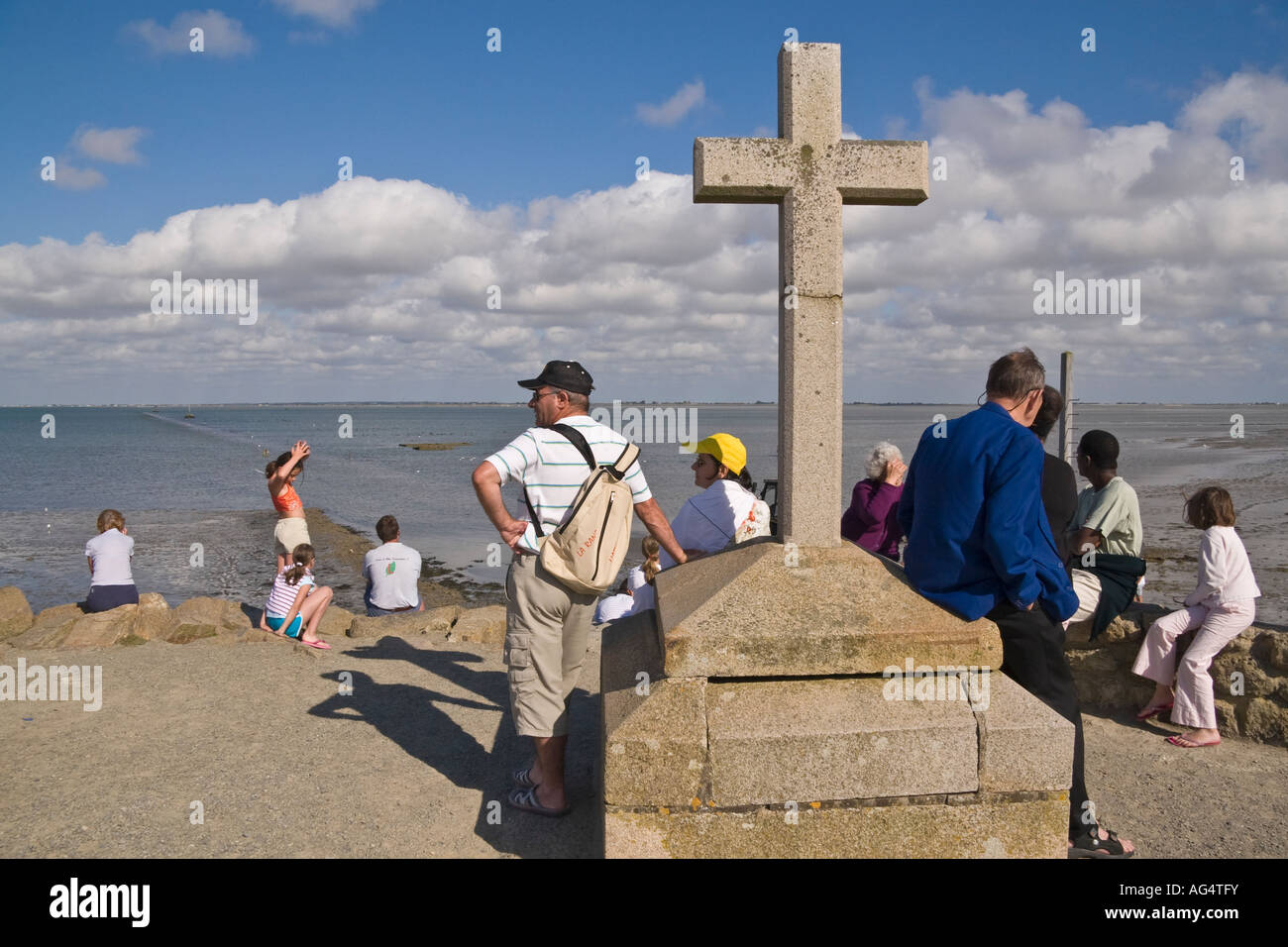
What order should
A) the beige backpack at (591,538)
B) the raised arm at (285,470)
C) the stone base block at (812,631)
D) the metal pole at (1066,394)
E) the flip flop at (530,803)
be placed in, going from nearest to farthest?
the stone base block at (812,631) → the beige backpack at (591,538) → the flip flop at (530,803) → the metal pole at (1066,394) → the raised arm at (285,470)

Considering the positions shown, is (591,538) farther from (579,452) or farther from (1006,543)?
(1006,543)

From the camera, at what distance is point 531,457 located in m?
3.71

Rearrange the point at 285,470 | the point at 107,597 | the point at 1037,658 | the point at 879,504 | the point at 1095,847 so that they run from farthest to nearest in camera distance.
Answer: the point at 285,470
the point at 107,597
the point at 879,504
the point at 1095,847
the point at 1037,658

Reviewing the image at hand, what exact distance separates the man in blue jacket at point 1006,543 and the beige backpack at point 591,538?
47.3 inches

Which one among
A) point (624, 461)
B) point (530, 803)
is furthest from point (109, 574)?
point (624, 461)

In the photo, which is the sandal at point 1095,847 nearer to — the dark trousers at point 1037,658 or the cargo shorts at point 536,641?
the dark trousers at point 1037,658

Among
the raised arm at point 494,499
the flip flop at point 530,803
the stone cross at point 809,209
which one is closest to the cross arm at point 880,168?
the stone cross at point 809,209

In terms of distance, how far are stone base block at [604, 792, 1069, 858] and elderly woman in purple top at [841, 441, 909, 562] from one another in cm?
236

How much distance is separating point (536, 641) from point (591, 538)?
21.1 inches

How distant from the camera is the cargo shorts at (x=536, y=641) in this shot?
369 cm

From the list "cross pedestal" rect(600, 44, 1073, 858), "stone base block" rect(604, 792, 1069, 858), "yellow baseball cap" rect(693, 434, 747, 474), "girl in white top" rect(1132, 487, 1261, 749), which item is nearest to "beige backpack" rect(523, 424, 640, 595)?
"cross pedestal" rect(600, 44, 1073, 858)

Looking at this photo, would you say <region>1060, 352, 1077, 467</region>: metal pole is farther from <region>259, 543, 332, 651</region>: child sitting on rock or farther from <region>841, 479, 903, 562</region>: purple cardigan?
<region>259, 543, 332, 651</region>: child sitting on rock

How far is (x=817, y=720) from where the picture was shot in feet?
10.3

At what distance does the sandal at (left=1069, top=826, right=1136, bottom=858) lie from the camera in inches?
137
